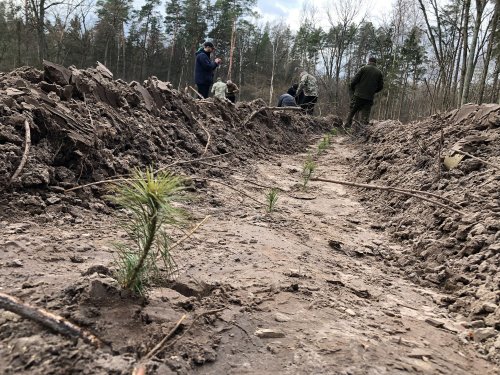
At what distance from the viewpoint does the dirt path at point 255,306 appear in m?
1.53

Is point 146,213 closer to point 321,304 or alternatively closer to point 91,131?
point 321,304

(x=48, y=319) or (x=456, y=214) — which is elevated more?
(x=456, y=214)

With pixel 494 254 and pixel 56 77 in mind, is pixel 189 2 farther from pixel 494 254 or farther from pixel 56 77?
pixel 494 254

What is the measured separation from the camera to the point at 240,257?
8.80 ft

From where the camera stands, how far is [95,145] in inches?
150

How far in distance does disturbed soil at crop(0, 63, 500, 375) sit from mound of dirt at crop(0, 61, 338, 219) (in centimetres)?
2

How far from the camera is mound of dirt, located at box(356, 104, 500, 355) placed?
2436 mm

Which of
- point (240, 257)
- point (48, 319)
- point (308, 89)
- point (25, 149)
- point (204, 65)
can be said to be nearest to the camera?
point (48, 319)

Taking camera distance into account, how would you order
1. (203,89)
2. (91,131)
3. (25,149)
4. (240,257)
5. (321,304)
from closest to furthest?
(321,304) < (240,257) < (25,149) < (91,131) < (203,89)

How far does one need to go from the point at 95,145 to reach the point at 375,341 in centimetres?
308

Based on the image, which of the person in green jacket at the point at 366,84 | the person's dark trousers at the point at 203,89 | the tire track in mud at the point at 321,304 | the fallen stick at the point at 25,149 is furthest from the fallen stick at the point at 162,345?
the person in green jacket at the point at 366,84

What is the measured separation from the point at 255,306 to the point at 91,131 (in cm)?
275

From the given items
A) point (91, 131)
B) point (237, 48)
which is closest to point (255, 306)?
point (91, 131)

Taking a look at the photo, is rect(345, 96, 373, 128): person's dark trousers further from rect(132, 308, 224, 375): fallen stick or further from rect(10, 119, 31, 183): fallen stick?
Result: rect(132, 308, 224, 375): fallen stick
